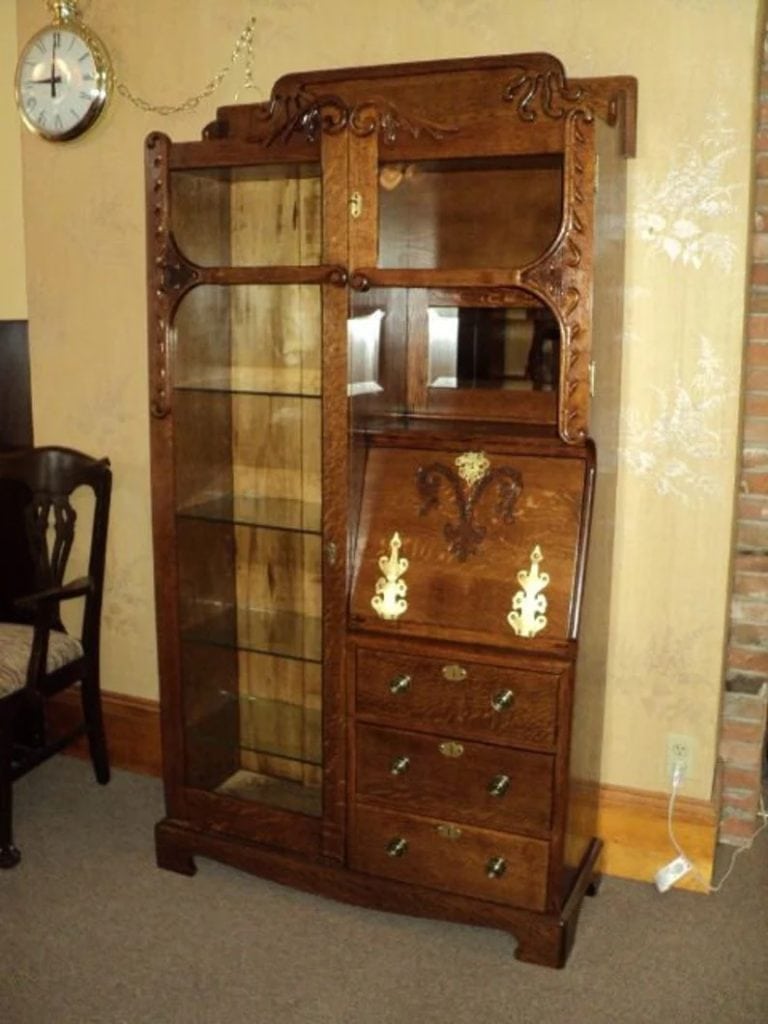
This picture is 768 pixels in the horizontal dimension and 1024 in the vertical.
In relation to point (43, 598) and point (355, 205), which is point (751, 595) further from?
point (43, 598)

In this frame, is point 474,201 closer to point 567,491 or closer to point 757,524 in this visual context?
point 567,491

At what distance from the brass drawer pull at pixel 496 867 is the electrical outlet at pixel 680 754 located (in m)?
0.63

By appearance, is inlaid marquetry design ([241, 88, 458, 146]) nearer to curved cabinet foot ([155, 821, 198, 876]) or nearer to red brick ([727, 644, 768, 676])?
red brick ([727, 644, 768, 676])

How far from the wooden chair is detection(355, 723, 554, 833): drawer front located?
3.34 feet

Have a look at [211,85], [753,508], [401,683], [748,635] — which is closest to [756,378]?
[753,508]

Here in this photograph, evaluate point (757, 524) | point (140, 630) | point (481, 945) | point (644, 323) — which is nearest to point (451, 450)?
point (644, 323)

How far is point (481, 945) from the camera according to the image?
2.53 m

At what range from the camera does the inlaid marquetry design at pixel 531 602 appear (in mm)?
2346

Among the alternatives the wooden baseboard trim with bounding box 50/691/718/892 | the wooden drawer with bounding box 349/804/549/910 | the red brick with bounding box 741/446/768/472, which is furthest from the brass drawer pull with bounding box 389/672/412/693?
the red brick with bounding box 741/446/768/472

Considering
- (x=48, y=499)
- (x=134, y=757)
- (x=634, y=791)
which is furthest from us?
(x=134, y=757)

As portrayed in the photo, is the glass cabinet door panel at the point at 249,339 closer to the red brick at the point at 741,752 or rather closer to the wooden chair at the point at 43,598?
the wooden chair at the point at 43,598

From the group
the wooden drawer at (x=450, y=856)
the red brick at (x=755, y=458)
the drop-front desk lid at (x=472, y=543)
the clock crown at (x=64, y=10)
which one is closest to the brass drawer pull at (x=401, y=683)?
the drop-front desk lid at (x=472, y=543)

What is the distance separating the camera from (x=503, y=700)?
237 centimetres

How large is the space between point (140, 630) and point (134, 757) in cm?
42
